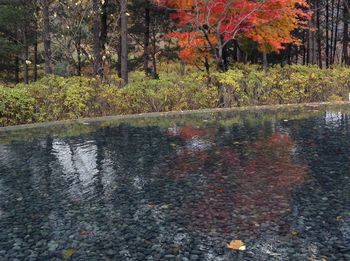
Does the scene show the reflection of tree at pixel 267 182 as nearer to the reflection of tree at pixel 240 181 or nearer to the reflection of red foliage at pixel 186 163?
the reflection of tree at pixel 240 181

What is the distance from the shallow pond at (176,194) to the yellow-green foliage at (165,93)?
74.3 inches

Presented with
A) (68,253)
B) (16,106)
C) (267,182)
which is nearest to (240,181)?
(267,182)

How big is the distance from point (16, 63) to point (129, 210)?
28697 mm

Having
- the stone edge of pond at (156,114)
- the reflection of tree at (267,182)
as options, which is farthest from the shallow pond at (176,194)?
the stone edge of pond at (156,114)

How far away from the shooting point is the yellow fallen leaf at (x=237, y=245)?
12.4ft

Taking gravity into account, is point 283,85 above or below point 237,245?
above

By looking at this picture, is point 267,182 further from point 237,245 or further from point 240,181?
point 237,245

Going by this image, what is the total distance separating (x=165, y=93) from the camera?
13.3 m

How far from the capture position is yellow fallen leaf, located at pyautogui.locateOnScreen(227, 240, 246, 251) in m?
3.77

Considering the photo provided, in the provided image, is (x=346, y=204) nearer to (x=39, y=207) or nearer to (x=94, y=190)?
(x=94, y=190)

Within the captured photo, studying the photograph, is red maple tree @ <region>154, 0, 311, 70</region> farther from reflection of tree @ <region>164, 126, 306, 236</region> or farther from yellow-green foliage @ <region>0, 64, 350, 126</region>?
reflection of tree @ <region>164, 126, 306, 236</region>

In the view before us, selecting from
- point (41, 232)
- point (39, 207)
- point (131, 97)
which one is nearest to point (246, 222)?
point (41, 232)

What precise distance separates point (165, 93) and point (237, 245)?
9.78 metres

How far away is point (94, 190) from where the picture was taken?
5695 mm
